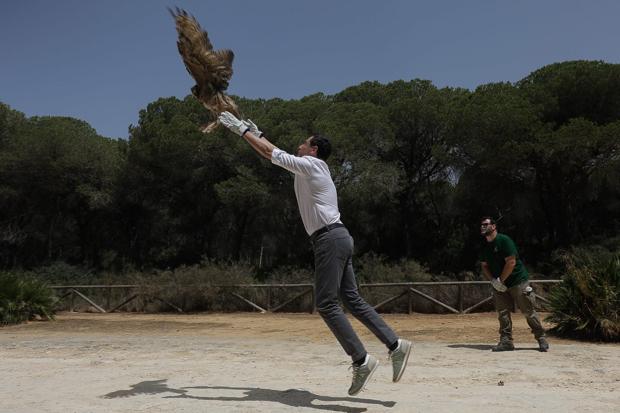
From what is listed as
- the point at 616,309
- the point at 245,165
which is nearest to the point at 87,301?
the point at 245,165

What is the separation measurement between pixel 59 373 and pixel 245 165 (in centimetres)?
2378

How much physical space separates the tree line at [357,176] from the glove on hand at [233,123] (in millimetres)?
21055

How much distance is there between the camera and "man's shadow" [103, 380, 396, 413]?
413 cm

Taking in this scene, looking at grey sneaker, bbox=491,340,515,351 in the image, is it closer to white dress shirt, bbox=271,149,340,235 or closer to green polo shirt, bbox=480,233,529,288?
green polo shirt, bbox=480,233,529,288

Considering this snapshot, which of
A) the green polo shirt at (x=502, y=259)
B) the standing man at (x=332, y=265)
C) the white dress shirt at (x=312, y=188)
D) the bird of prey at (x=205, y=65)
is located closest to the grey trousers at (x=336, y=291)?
the standing man at (x=332, y=265)

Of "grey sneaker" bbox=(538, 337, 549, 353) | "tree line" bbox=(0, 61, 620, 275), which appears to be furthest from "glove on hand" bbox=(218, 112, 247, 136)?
"tree line" bbox=(0, 61, 620, 275)

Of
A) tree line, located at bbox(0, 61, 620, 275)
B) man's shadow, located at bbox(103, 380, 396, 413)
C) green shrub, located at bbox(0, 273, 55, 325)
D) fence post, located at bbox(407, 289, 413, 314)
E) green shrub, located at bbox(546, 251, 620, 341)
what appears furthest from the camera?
tree line, located at bbox(0, 61, 620, 275)

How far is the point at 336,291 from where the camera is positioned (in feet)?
14.3

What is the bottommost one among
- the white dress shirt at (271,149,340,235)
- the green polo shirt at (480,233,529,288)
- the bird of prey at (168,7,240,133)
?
the green polo shirt at (480,233,529,288)

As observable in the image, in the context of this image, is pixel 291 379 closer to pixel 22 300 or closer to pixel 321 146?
pixel 321 146

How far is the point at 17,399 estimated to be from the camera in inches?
182

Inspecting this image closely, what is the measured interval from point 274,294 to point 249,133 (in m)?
16.1

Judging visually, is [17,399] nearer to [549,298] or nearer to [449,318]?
[549,298]

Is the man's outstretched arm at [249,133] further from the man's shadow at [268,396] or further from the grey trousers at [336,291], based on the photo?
the man's shadow at [268,396]
